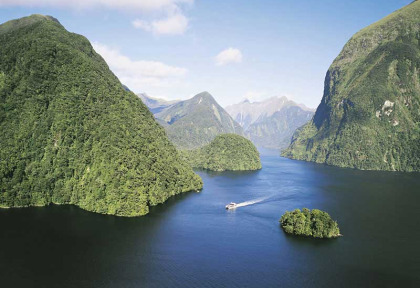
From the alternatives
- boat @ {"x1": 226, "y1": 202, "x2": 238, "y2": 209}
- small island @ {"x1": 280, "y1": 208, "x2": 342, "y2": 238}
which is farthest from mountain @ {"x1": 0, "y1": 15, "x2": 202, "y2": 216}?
small island @ {"x1": 280, "y1": 208, "x2": 342, "y2": 238}

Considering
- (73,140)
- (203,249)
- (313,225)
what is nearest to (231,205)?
(313,225)

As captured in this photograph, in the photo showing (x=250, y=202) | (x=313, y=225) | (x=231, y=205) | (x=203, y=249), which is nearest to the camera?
(x=203, y=249)

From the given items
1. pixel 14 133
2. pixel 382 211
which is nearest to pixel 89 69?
pixel 14 133

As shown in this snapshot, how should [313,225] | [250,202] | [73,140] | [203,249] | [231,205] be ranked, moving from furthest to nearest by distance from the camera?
[250,202] < [73,140] < [231,205] < [313,225] < [203,249]

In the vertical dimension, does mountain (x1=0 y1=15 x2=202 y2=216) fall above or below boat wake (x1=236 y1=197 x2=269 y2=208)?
above

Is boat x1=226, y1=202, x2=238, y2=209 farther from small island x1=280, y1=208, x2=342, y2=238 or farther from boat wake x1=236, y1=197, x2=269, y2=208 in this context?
small island x1=280, y1=208, x2=342, y2=238

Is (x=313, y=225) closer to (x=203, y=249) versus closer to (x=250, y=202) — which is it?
(x=203, y=249)
